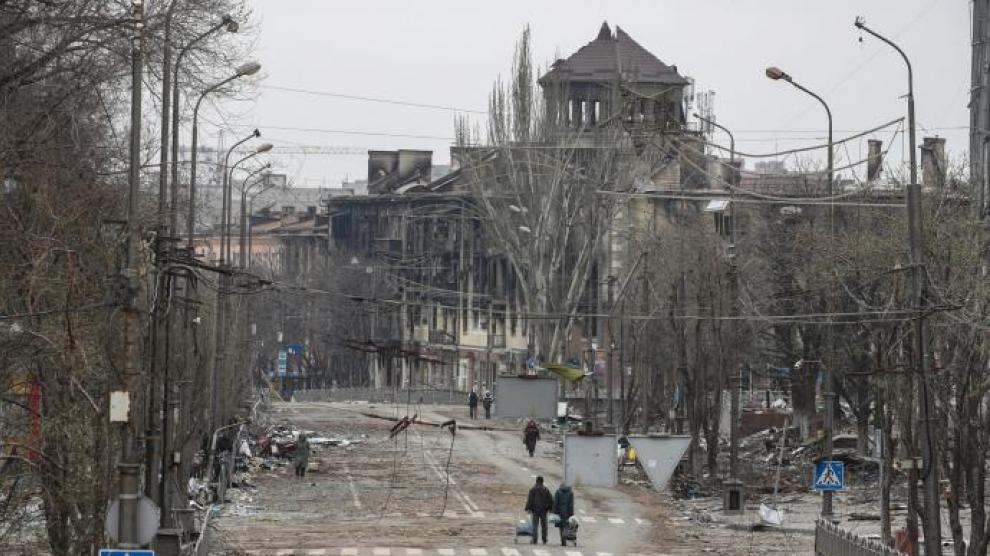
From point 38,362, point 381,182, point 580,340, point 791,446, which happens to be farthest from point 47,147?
point 381,182

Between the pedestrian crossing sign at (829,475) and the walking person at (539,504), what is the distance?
537cm

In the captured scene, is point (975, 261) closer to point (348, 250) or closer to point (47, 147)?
point (47, 147)

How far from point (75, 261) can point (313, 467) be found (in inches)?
1476

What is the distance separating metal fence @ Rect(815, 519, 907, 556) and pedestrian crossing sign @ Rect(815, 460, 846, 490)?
1557 millimetres

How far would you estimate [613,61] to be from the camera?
124250mm

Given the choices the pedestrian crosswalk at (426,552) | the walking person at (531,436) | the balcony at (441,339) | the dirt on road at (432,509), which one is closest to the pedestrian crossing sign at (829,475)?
the dirt on road at (432,509)

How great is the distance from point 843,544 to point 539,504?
29.4ft

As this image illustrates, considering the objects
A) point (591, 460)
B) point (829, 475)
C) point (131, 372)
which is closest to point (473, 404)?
point (591, 460)

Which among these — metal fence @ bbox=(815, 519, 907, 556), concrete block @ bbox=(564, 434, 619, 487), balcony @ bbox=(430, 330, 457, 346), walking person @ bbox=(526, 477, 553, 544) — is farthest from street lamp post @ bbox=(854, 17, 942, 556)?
balcony @ bbox=(430, 330, 457, 346)

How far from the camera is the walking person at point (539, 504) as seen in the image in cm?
4241

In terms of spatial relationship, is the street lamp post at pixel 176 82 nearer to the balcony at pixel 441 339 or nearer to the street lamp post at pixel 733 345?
the street lamp post at pixel 733 345

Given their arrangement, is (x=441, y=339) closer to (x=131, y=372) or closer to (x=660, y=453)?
(x=660, y=453)

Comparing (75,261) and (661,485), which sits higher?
(75,261)

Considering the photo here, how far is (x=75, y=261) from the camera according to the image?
3078 centimetres
